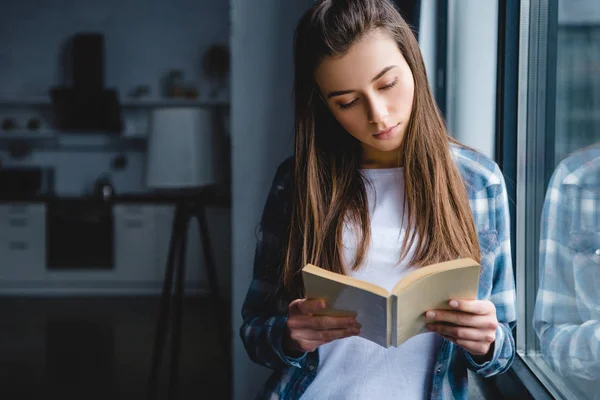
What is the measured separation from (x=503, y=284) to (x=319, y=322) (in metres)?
0.36

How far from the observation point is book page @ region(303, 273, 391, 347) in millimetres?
821

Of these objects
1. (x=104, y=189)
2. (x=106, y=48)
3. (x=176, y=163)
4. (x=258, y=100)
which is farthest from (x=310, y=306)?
(x=106, y=48)

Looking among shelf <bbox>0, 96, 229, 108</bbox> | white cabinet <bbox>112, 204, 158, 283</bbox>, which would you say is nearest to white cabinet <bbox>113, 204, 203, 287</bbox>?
white cabinet <bbox>112, 204, 158, 283</bbox>

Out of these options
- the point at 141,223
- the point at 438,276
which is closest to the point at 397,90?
the point at 438,276

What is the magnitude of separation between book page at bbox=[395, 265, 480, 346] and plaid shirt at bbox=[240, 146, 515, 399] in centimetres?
22

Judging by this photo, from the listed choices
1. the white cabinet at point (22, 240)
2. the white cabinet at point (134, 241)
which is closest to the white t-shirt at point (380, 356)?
the white cabinet at point (134, 241)

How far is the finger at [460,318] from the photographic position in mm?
877

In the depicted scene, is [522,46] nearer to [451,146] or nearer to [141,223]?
[451,146]

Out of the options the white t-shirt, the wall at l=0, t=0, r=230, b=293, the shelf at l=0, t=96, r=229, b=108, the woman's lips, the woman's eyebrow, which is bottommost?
the white t-shirt

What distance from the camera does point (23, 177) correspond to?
19.8 ft

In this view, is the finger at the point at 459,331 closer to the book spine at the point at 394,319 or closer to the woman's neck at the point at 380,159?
the book spine at the point at 394,319

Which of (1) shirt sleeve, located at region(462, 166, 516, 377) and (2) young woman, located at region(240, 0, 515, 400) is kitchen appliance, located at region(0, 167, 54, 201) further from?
(1) shirt sleeve, located at region(462, 166, 516, 377)

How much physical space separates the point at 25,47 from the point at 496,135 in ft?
19.5

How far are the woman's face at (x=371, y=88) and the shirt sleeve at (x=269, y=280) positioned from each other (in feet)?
0.68
